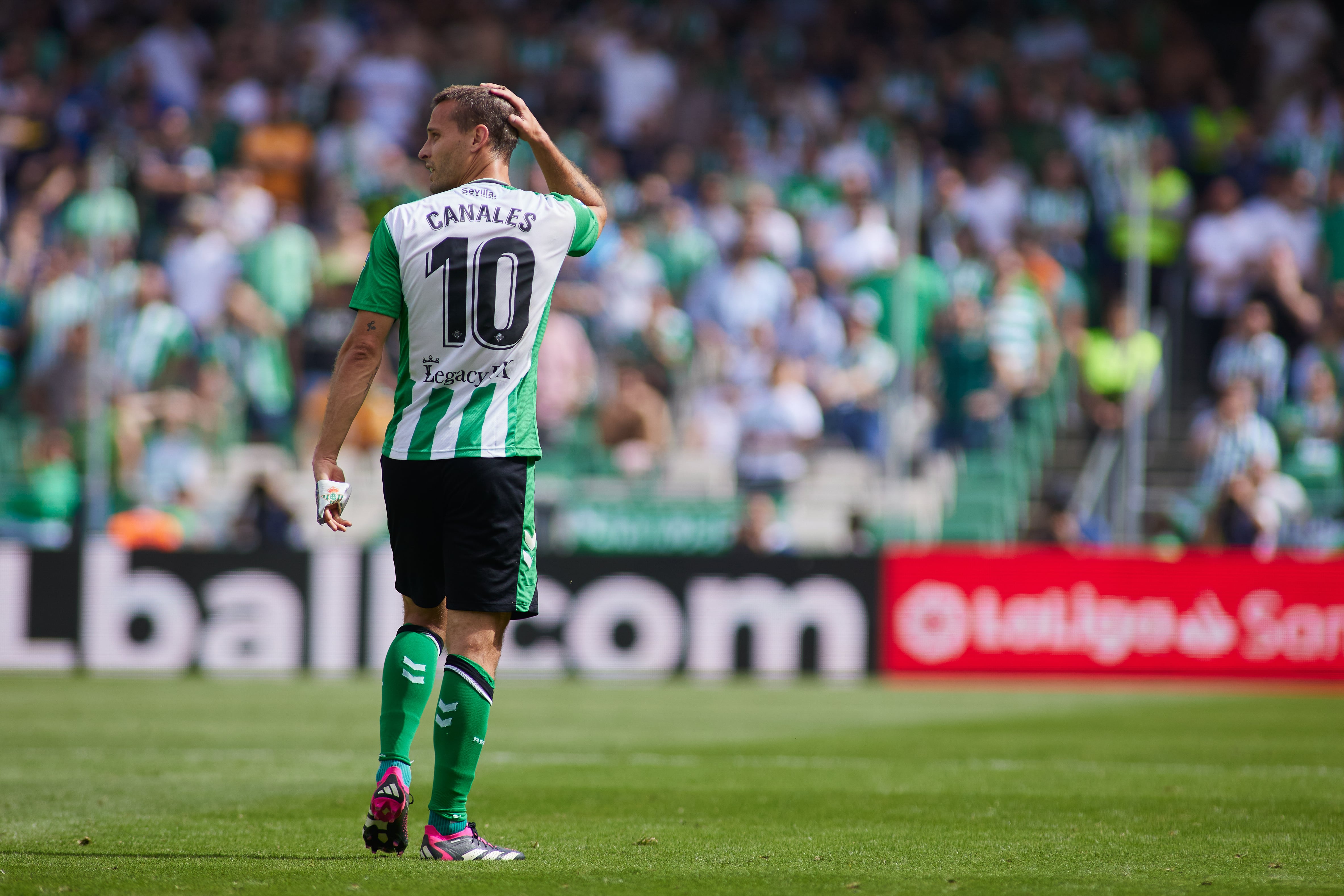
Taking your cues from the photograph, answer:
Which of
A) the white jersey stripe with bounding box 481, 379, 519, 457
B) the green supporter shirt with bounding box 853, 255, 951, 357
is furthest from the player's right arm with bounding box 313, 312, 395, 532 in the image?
the green supporter shirt with bounding box 853, 255, 951, 357

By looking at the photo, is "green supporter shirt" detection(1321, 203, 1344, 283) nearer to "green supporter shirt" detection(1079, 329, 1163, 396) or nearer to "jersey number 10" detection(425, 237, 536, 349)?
"green supporter shirt" detection(1079, 329, 1163, 396)

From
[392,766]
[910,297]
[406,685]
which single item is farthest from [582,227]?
[910,297]

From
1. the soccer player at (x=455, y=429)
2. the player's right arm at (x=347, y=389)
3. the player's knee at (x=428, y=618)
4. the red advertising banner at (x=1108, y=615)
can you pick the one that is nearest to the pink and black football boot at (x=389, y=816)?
the soccer player at (x=455, y=429)

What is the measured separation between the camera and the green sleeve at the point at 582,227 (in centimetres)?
526

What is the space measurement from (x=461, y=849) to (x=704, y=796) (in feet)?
6.75

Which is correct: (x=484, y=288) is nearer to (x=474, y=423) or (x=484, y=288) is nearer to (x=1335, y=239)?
(x=474, y=423)

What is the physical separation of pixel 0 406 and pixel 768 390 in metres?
7.58

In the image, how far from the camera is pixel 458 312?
5.01 m

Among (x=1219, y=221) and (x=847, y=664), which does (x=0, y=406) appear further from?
(x=1219, y=221)

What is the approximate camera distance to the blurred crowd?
15234 millimetres

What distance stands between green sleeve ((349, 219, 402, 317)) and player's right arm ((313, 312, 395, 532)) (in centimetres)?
3

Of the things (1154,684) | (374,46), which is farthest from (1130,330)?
(374,46)

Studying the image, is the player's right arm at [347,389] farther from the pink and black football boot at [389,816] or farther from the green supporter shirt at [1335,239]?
the green supporter shirt at [1335,239]

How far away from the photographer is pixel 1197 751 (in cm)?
873
